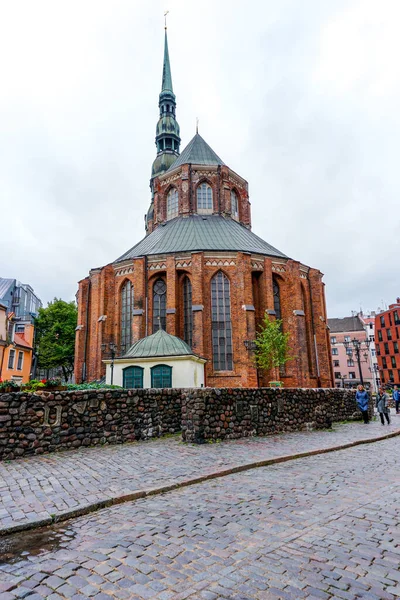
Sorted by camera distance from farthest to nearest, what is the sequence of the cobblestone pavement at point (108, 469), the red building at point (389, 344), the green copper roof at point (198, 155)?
the red building at point (389, 344) → the green copper roof at point (198, 155) → the cobblestone pavement at point (108, 469)

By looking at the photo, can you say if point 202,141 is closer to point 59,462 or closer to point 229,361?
point 229,361

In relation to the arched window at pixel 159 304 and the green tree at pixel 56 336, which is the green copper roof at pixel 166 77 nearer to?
the green tree at pixel 56 336

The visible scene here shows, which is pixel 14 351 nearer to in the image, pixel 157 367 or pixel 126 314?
pixel 126 314

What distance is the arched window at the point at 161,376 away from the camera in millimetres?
18203

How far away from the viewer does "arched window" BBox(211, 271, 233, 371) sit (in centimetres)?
2492

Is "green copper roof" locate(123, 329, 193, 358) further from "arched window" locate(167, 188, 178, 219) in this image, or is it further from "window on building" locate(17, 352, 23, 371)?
"window on building" locate(17, 352, 23, 371)

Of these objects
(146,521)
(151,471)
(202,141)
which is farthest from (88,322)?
(146,521)

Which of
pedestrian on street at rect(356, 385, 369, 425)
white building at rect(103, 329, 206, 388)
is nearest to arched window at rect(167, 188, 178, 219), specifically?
white building at rect(103, 329, 206, 388)

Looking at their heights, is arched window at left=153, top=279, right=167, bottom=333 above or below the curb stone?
above

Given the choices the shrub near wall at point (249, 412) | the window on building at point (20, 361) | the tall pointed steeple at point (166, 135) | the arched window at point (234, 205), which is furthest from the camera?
the tall pointed steeple at point (166, 135)

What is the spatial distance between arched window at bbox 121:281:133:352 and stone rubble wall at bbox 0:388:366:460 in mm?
15580

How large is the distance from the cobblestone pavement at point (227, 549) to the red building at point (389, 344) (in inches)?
2666

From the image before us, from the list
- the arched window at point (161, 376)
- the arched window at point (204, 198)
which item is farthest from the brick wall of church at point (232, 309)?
the arched window at point (204, 198)

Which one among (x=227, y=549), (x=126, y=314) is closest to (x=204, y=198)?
(x=126, y=314)
